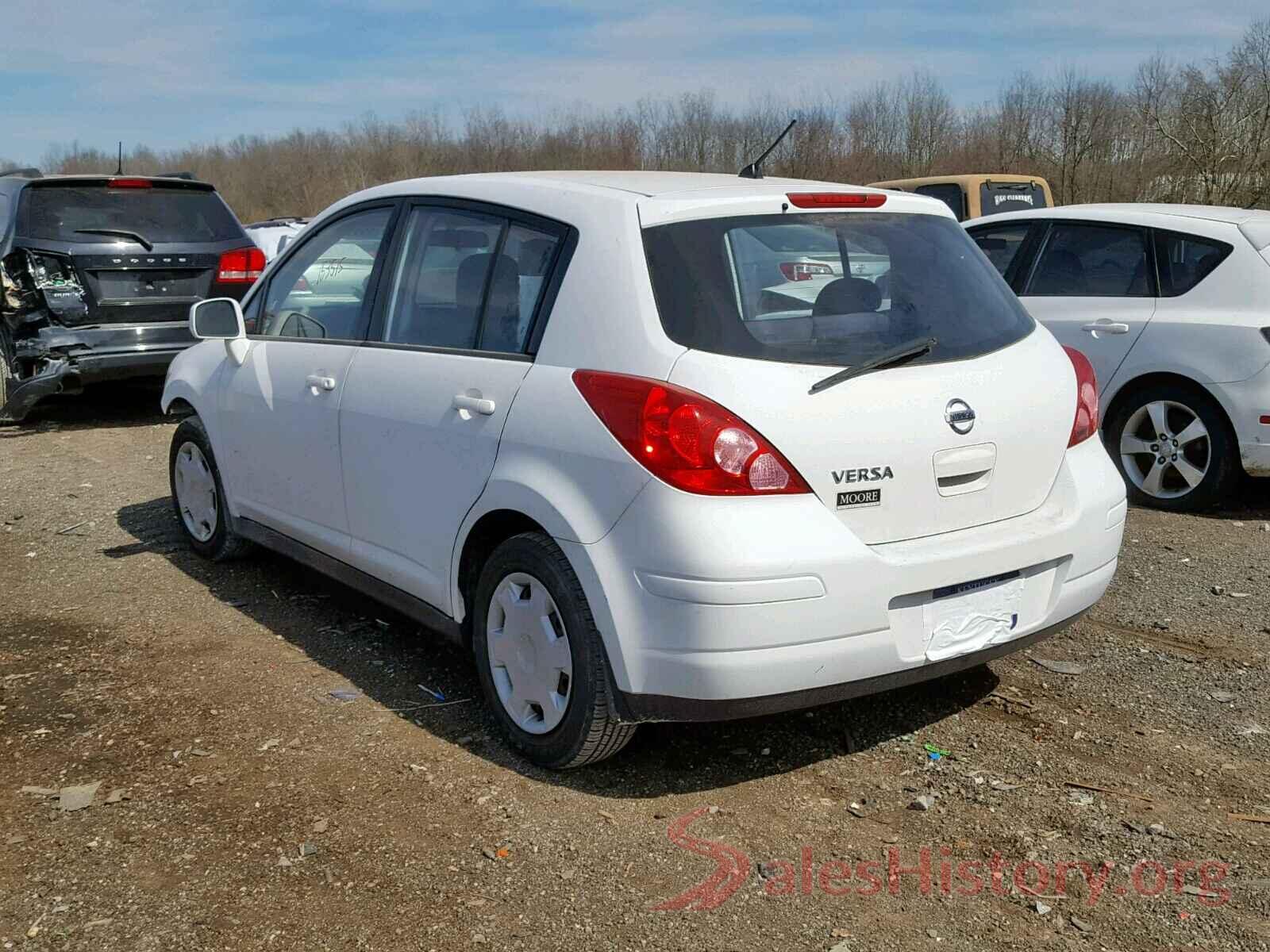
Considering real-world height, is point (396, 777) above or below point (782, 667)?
below

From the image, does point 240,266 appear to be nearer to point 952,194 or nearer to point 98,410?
point 98,410

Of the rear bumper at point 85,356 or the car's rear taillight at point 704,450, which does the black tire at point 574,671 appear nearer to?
the car's rear taillight at point 704,450

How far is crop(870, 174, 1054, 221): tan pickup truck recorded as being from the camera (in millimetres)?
14891

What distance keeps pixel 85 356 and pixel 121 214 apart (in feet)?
3.75

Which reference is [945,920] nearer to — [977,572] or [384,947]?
[977,572]

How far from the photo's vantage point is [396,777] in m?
3.74

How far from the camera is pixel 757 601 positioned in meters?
3.19

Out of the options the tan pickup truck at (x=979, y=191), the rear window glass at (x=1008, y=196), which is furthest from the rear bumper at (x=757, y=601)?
the rear window glass at (x=1008, y=196)

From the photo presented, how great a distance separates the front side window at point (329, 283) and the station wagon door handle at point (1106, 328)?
4.31 meters

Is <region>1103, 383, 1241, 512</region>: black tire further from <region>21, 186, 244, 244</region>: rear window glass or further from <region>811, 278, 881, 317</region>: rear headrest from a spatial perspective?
<region>21, 186, 244, 244</region>: rear window glass

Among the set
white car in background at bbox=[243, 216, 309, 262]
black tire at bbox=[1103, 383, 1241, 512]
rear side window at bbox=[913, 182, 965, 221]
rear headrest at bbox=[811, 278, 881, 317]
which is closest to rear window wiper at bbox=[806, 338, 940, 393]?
rear headrest at bbox=[811, 278, 881, 317]

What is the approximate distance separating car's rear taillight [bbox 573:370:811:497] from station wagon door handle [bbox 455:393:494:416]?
2.17 ft

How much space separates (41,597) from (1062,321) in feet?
18.4

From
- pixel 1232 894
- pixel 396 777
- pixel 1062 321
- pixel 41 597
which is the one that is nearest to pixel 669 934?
pixel 396 777
